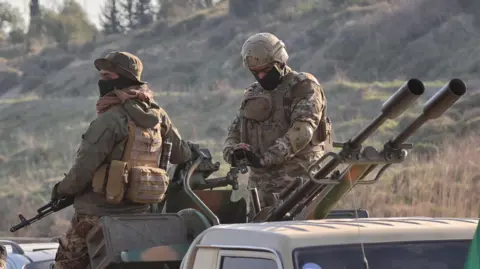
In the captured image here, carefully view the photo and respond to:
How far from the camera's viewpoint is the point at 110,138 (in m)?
6.78

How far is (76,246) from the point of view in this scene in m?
6.79

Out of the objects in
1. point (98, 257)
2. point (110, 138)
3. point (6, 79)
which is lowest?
point (6, 79)

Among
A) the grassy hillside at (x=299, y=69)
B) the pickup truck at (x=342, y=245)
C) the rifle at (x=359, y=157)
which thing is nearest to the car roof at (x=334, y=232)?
the pickup truck at (x=342, y=245)

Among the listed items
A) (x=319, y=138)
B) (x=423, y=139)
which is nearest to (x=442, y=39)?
(x=423, y=139)

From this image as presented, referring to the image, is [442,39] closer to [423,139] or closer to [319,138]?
[423,139]

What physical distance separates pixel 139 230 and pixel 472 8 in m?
30.5

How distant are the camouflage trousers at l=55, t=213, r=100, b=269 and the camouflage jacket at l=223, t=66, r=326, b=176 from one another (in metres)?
1.11

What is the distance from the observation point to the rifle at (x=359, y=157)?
17.5 ft

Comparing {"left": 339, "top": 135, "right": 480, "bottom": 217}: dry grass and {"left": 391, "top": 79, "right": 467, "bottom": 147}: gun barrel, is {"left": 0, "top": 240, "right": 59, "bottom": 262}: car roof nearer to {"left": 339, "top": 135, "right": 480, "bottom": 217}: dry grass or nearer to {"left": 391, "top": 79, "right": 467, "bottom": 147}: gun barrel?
{"left": 391, "top": 79, "right": 467, "bottom": 147}: gun barrel

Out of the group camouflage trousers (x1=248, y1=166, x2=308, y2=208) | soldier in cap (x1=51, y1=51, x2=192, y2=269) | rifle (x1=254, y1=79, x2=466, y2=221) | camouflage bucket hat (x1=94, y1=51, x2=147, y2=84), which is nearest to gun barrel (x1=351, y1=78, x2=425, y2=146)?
rifle (x1=254, y1=79, x2=466, y2=221)

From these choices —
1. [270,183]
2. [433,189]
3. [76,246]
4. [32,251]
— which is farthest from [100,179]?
[433,189]

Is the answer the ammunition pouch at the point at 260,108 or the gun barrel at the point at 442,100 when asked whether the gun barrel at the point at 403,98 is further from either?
the ammunition pouch at the point at 260,108

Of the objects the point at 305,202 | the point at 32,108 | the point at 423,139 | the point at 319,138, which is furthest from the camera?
the point at 32,108

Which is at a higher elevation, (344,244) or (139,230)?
(344,244)
